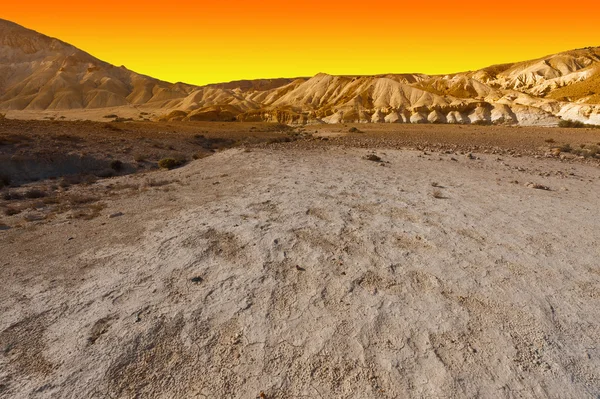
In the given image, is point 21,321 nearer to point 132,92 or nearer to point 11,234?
point 11,234

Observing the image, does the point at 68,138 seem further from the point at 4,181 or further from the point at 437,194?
the point at 437,194

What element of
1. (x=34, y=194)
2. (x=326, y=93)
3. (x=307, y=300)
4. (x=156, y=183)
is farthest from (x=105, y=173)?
(x=326, y=93)

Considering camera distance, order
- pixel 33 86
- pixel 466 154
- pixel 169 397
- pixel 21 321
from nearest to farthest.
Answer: pixel 169 397 < pixel 21 321 < pixel 466 154 < pixel 33 86

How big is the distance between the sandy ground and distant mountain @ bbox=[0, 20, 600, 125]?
54324mm

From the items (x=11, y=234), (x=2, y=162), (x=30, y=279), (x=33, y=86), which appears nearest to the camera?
(x=30, y=279)

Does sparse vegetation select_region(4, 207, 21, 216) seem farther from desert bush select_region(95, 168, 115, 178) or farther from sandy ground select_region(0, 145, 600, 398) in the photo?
desert bush select_region(95, 168, 115, 178)

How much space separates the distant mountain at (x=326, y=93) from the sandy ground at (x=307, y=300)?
178 ft

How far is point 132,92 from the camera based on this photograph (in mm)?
123188

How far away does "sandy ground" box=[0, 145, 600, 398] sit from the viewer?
4641 mm

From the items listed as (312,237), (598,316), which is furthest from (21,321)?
(598,316)

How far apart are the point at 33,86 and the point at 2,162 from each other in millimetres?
119574

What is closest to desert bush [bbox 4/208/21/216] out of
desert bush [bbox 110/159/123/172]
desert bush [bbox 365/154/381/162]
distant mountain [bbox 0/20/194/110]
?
desert bush [bbox 110/159/123/172]

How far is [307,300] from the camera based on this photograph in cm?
609

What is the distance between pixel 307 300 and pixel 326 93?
91.8 m
